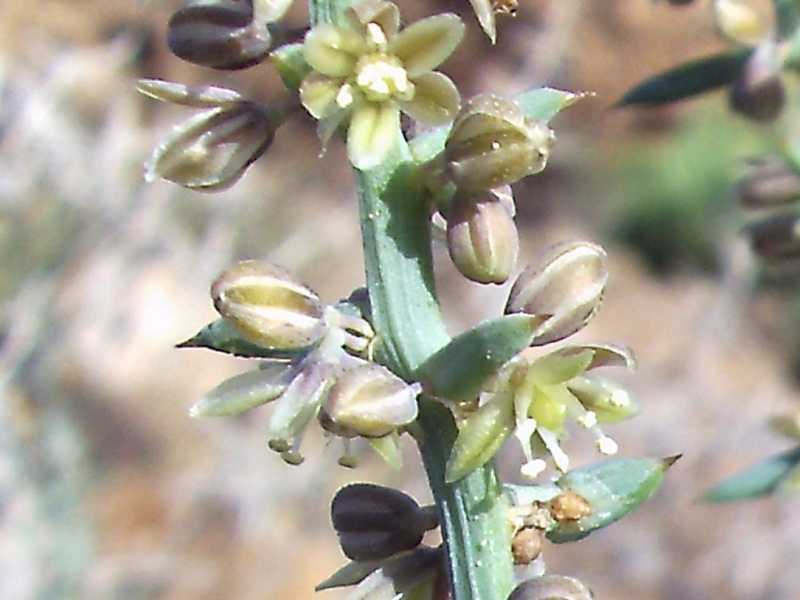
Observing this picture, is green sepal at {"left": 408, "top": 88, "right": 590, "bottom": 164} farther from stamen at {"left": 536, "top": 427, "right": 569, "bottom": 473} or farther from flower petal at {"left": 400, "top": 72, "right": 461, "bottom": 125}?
stamen at {"left": 536, "top": 427, "right": 569, "bottom": 473}

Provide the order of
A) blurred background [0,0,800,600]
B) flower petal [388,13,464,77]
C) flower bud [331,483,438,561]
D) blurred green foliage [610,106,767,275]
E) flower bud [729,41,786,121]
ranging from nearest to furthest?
flower petal [388,13,464,77] → flower bud [331,483,438,561] → flower bud [729,41,786,121] → blurred background [0,0,800,600] → blurred green foliage [610,106,767,275]

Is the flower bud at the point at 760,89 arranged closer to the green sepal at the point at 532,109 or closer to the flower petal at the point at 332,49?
the green sepal at the point at 532,109

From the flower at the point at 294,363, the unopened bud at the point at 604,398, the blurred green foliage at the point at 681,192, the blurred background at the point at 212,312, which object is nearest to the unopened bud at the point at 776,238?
the blurred background at the point at 212,312

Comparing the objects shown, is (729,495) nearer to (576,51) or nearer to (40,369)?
(40,369)

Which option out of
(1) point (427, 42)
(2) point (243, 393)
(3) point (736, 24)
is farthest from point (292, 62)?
(3) point (736, 24)

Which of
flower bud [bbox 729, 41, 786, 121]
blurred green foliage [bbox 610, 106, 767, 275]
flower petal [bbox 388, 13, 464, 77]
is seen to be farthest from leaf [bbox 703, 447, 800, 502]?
blurred green foliage [bbox 610, 106, 767, 275]

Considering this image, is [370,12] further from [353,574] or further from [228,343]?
[353,574]

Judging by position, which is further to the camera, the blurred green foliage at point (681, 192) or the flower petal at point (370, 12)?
the blurred green foliage at point (681, 192)
